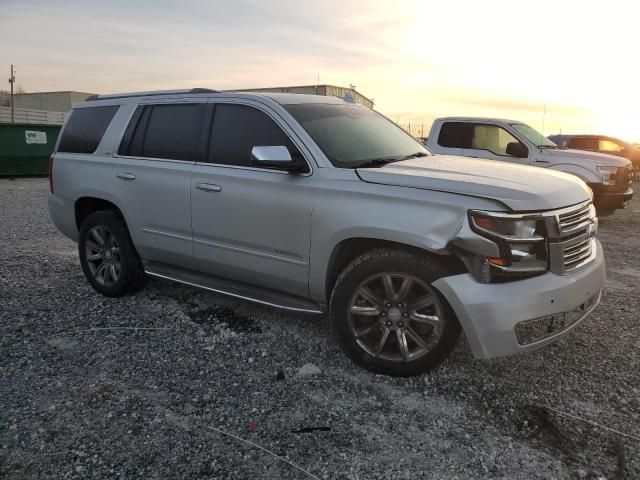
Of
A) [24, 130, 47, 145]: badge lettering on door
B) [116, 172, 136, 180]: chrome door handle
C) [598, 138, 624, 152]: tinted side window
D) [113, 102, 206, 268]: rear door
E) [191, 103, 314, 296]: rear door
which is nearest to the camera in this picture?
[191, 103, 314, 296]: rear door

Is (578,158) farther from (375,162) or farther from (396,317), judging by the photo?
(396,317)

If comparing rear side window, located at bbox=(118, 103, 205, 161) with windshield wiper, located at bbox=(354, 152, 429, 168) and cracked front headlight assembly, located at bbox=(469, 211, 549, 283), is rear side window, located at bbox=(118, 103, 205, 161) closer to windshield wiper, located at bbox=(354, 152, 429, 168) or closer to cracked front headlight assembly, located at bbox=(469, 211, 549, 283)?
windshield wiper, located at bbox=(354, 152, 429, 168)

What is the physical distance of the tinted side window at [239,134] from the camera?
3.94 meters

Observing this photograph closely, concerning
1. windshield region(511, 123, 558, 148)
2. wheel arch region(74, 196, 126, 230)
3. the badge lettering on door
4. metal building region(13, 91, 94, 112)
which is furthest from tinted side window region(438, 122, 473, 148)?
metal building region(13, 91, 94, 112)

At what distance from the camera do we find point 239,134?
409cm

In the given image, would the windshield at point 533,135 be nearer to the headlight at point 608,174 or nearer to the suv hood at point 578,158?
the suv hood at point 578,158

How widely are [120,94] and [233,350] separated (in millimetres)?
2772

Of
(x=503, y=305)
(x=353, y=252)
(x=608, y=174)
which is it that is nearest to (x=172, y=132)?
(x=353, y=252)

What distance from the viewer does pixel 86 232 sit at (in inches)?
198

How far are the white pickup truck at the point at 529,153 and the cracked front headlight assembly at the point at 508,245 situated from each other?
21.9ft

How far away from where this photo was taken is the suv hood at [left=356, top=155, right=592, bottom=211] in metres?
3.01

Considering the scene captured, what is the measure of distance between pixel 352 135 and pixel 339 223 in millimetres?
941

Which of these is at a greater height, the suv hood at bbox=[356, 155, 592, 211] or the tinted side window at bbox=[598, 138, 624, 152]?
the tinted side window at bbox=[598, 138, 624, 152]

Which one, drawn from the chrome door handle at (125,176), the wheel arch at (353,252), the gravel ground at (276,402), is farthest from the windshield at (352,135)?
the chrome door handle at (125,176)
